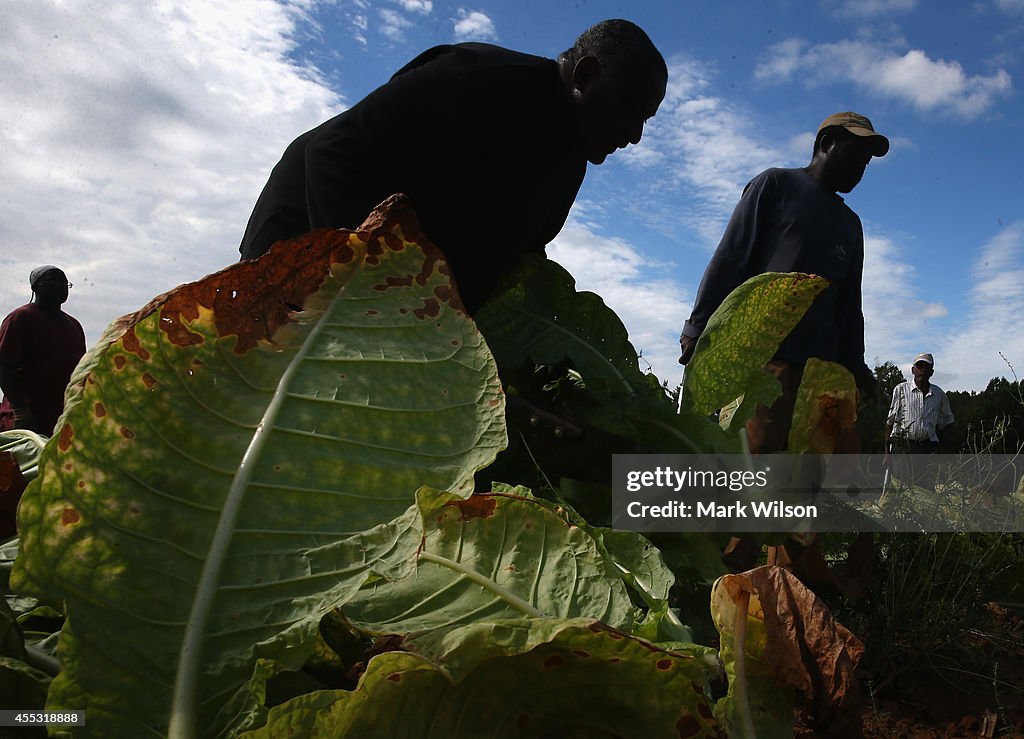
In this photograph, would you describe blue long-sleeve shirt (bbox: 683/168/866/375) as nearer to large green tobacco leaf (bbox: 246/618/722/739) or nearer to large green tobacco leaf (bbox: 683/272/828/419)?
large green tobacco leaf (bbox: 683/272/828/419)

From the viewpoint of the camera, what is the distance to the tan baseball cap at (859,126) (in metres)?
4.03

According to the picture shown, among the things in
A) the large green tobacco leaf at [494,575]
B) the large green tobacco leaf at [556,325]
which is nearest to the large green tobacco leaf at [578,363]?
the large green tobacco leaf at [556,325]

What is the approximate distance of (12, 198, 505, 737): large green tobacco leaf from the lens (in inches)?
22.1

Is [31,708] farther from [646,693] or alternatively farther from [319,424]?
[646,693]

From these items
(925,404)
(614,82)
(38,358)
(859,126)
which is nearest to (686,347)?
(614,82)

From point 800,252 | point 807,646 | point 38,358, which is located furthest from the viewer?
point 38,358

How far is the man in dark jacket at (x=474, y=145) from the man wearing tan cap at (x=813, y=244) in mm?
1416

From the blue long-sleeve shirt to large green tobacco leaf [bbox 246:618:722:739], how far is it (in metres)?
3.12

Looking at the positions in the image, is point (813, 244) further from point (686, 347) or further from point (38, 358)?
point (38, 358)

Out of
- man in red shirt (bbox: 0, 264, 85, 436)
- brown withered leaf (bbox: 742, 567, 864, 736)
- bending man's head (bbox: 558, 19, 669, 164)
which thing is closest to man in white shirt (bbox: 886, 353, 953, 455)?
bending man's head (bbox: 558, 19, 669, 164)

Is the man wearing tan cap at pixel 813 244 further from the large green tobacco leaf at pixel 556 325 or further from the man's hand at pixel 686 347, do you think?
the large green tobacco leaf at pixel 556 325

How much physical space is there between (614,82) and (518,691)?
1884 mm

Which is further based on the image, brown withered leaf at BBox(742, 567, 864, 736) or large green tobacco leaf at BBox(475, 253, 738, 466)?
large green tobacco leaf at BBox(475, 253, 738, 466)

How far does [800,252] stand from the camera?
3754 millimetres
